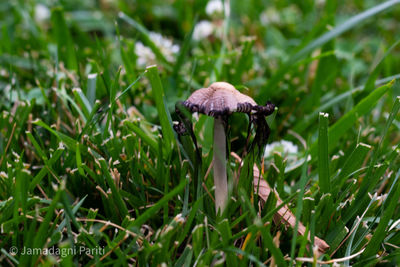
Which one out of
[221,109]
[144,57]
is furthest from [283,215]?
[144,57]

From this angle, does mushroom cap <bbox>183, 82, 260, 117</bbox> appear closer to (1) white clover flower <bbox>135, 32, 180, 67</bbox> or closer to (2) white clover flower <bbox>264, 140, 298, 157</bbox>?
(2) white clover flower <bbox>264, 140, 298, 157</bbox>

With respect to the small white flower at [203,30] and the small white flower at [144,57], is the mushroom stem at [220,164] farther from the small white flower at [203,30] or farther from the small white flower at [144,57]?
the small white flower at [203,30]

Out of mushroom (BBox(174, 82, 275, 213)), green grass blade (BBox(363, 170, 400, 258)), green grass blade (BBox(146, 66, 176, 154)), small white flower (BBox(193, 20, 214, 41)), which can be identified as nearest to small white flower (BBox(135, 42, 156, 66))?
small white flower (BBox(193, 20, 214, 41))

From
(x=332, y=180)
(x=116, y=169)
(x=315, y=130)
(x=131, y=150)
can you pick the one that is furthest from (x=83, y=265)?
(x=315, y=130)

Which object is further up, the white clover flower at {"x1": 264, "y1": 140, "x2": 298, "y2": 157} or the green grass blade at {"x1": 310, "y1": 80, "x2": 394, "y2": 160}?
the green grass blade at {"x1": 310, "y1": 80, "x2": 394, "y2": 160}

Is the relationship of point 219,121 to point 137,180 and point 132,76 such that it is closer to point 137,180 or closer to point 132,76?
point 137,180

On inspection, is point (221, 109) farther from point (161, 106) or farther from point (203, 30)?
point (203, 30)
